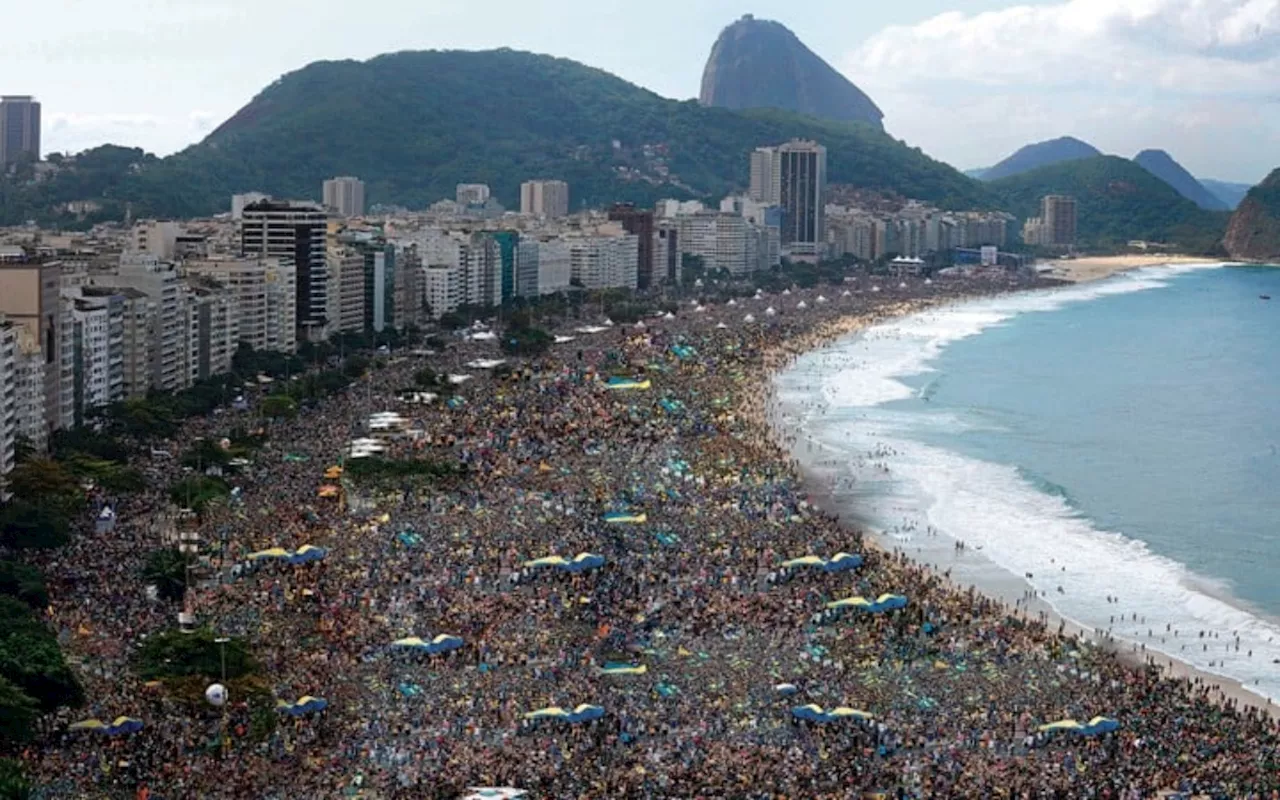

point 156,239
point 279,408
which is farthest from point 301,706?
point 156,239

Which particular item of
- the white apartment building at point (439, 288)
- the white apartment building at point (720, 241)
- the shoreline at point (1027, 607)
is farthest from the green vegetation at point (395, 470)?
the white apartment building at point (720, 241)

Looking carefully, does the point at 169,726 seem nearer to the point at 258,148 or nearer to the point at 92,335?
the point at 92,335

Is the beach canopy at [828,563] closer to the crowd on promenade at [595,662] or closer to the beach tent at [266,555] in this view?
the crowd on promenade at [595,662]

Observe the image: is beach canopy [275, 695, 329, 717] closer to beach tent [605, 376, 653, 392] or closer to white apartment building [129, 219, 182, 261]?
beach tent [605, 376, 653, 392]

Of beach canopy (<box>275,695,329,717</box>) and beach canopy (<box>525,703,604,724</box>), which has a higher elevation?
beach canopy (<box>275,695,329,717</box>)

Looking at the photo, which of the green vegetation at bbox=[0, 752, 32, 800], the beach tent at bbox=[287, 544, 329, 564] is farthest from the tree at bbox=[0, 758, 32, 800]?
the beach tent at bbox=[287, 544, 329, 564]
